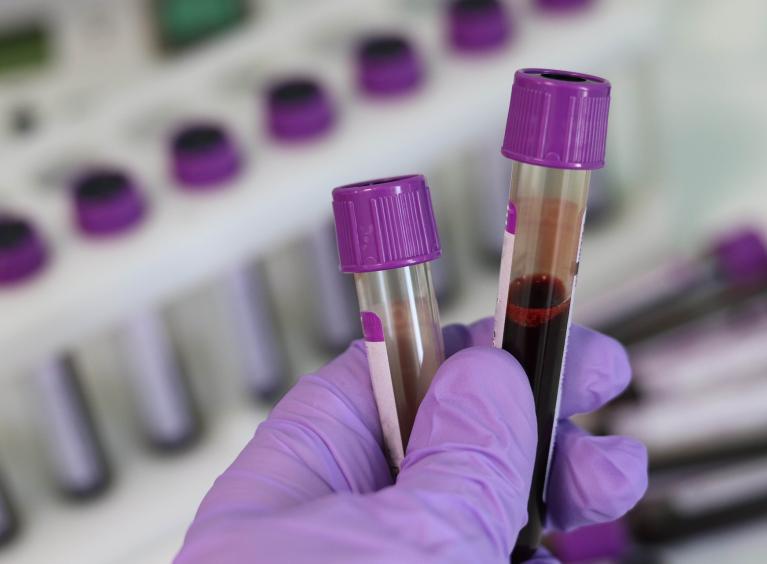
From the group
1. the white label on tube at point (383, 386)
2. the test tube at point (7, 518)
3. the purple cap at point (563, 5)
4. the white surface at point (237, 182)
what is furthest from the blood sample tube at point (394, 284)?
the purple cap at point (563, 5)

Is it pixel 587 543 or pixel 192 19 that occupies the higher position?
pixel 192 19

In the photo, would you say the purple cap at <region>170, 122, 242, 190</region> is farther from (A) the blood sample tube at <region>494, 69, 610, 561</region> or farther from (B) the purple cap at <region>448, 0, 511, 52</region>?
(A) the blood sample tube at <region>494, 69, 610, 561</region>

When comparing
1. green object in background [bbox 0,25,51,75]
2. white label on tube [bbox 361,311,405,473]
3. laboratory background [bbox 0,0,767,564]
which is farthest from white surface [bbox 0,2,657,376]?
white label on tube [bbox 361,311,405,473]

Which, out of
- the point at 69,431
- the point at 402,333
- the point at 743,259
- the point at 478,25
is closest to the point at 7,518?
the point at 69,431

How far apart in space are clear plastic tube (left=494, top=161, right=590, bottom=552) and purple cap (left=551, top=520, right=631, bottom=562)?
1.04 ft

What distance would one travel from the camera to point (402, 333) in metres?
0.41

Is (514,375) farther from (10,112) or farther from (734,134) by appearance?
(734,134)

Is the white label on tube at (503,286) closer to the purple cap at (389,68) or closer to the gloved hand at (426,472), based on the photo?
the gloved hand at (426,472)

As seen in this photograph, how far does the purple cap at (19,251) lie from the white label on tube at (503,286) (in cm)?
35

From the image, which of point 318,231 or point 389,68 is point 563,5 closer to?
point 389,68

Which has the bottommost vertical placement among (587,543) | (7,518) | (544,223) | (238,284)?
(587,543)

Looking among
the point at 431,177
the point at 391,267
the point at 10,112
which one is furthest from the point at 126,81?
the point at 391,267

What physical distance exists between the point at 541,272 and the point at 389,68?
367 millimetres

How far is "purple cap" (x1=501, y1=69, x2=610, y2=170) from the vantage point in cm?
35
